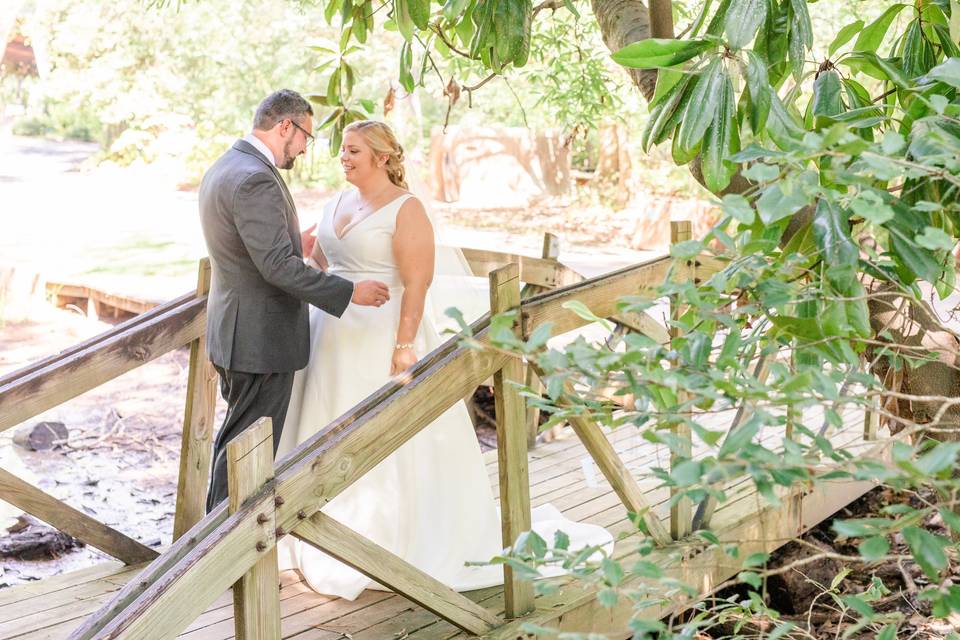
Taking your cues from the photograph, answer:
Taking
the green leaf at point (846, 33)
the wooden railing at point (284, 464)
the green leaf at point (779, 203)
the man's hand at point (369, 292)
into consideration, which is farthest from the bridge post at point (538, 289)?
the green leaf at point (779, 203)

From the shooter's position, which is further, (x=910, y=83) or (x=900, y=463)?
(x=910, y=83)

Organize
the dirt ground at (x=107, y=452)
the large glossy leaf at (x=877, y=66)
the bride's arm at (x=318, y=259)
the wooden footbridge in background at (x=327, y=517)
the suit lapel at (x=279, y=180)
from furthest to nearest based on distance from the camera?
the dirt ground at (x=107, y=452) < the bride's arm at (x=318, y=259) < the suit lapel at (x=279, y=180) < the wooden footbridge in background at (x=327, y=517) < the large glossy leaf at (x=877, y=66)

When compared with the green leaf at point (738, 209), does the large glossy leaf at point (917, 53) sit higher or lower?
higher

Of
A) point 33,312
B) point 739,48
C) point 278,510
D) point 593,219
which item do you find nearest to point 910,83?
point 739,48

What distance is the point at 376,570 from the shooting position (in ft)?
8.64

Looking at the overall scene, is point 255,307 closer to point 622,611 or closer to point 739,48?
point 622,611

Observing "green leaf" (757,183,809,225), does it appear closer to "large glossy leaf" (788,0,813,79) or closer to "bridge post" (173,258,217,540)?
"large glossy leaf" (788,0,813,79)

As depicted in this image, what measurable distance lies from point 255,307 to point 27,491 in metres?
0.92

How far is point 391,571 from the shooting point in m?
2.67

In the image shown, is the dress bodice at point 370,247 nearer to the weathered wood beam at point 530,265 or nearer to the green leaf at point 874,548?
A: the weathered wood beam at point 530,265

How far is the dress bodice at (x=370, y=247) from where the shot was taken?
3.60 m

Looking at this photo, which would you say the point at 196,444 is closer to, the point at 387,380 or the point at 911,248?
the point at 387,380

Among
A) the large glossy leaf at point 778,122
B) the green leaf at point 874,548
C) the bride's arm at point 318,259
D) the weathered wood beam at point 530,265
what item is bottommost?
the weathered wood beam at point 530,265

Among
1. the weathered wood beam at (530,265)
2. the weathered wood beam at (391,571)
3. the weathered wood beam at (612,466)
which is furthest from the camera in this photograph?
the weathered wood beam at (530,265)
